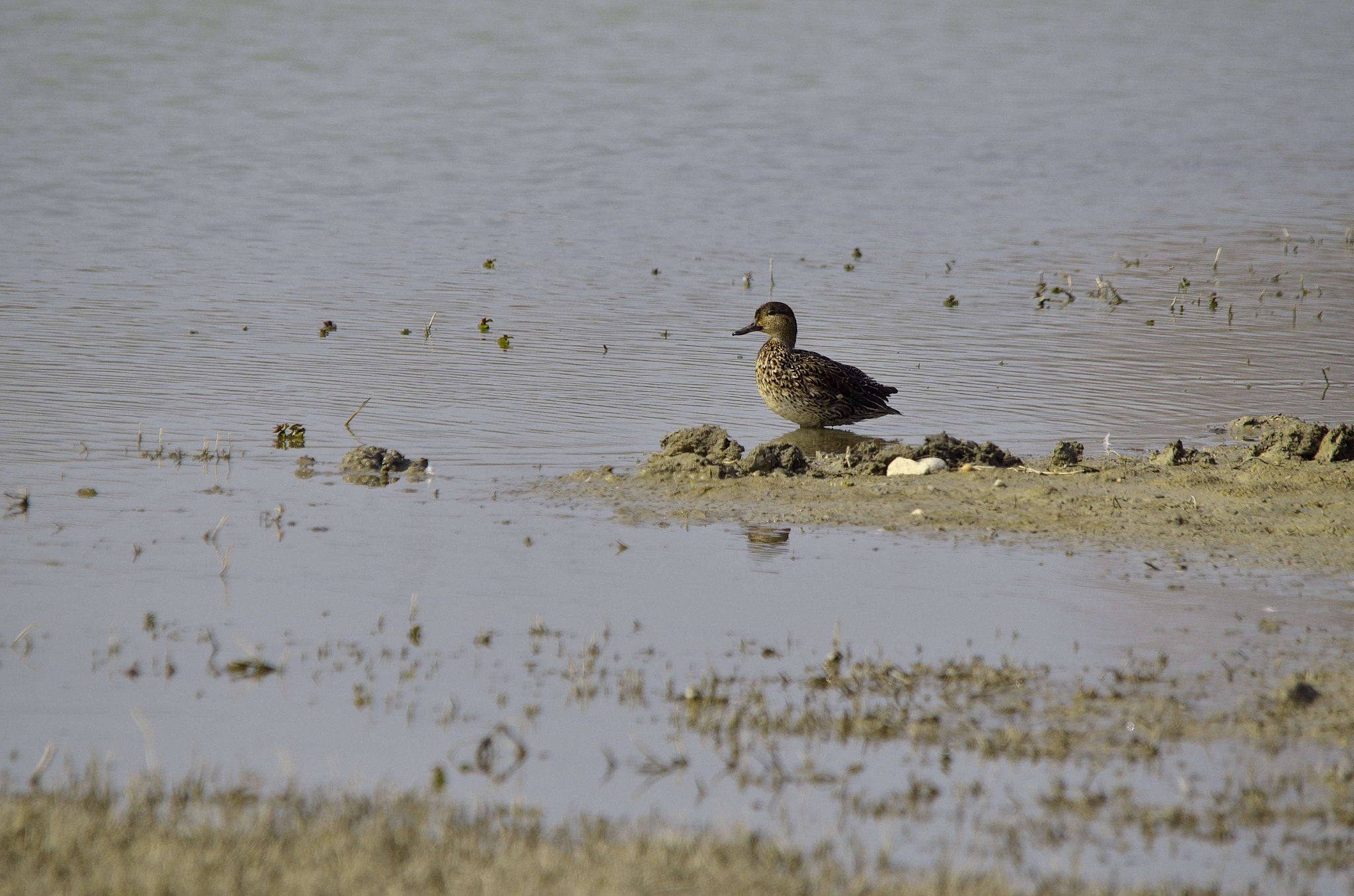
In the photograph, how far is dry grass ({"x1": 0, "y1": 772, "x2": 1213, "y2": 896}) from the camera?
4484 millimetres

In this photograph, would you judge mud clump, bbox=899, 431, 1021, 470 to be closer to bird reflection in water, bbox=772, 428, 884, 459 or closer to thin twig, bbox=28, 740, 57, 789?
bird reflection in water, bbox=772, 428, 884, 459

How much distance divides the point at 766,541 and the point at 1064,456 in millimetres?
2483

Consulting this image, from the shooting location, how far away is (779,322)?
12539 millimetres

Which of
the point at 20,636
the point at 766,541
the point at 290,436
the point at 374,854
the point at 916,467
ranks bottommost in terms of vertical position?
the point at 374,854

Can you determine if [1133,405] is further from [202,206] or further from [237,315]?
[202,206]

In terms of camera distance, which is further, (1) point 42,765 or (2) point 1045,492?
(2) point 1045,492

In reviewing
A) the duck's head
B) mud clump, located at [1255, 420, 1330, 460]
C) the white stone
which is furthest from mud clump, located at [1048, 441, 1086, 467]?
the duck's head

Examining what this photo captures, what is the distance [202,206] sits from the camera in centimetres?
2088

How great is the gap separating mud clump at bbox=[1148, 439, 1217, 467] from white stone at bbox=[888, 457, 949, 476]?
142 centimetres

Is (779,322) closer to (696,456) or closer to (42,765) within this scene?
(696,456)

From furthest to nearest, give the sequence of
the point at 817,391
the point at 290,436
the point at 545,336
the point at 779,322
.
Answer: the point at 545,336 < the point at 779,322 < the point at 817,391 < the point at 290,436

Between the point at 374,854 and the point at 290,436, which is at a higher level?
the point at 290,436

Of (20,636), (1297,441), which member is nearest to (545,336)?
(1297,441)

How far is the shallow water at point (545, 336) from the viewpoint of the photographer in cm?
669
